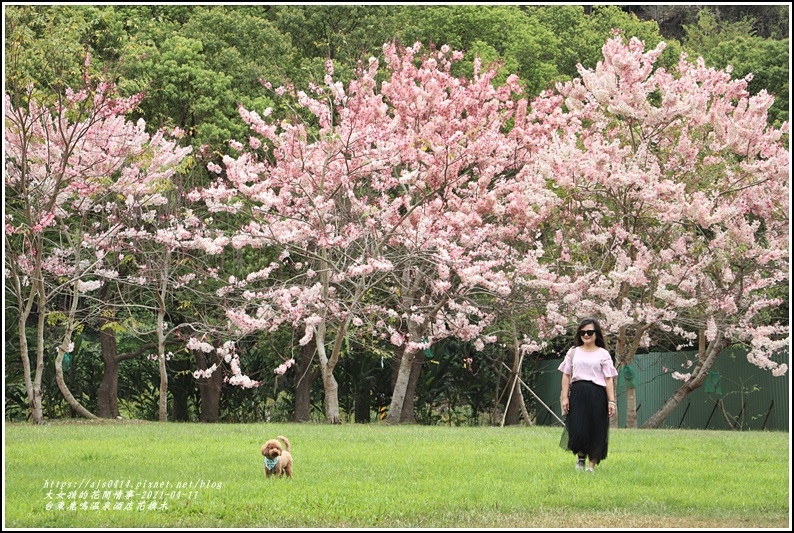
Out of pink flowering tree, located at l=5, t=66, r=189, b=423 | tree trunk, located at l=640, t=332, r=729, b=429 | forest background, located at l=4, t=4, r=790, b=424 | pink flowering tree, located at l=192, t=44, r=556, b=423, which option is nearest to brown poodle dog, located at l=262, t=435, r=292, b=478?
pink flowering tree, located at l=5, t=66, r=189, b=423

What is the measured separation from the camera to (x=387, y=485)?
28.5 feet

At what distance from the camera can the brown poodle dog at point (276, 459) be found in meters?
8.72

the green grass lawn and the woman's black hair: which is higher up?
the woman's black hair

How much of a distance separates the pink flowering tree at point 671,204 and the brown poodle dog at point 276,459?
9682 millimetres

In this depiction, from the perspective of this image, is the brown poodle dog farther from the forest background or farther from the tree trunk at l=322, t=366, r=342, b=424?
the tree trunk at l=322, t=366, r=342, b=424

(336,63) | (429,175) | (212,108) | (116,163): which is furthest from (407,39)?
(116,163)

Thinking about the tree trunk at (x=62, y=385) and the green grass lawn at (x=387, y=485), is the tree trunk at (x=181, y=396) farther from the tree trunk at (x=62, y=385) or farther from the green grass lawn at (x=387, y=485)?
the green grass lawn at (x=387, y=485)

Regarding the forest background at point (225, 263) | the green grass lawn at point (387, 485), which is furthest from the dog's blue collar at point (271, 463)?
the forest background at point (225, 263)

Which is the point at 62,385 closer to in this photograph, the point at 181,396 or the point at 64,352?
the point at 64,352

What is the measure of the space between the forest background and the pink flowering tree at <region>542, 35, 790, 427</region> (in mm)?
1268

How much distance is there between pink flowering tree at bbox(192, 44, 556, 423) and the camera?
17.2 metres

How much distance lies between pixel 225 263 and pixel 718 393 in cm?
1080

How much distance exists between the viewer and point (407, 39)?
2711 cm

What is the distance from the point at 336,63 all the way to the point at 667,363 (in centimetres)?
1007
